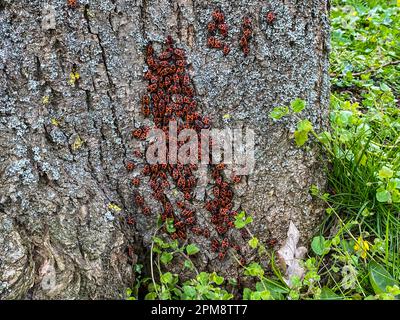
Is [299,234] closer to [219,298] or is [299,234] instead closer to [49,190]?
[219,298]

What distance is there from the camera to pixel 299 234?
2473mm

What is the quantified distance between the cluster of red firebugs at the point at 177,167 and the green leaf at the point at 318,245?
0.39 meters

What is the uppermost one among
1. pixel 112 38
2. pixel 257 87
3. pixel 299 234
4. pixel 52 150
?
pixel 112 38

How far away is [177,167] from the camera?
2271 mm

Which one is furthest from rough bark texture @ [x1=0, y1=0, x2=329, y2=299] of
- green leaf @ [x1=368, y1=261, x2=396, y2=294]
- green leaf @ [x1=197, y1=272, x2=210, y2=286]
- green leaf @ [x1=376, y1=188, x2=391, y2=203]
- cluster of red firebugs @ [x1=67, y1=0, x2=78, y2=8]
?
green leaf @ [x1=368, y1=261, x2=396, y2=294]

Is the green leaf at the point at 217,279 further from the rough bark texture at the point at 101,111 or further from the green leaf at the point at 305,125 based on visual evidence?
the green leaf at the point at 305,125

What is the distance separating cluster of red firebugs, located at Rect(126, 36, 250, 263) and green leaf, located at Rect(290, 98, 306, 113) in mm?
403

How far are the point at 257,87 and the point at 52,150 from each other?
968 millimetres

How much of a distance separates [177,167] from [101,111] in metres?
0.44

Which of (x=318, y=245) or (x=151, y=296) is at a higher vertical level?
(x=318, y=245)

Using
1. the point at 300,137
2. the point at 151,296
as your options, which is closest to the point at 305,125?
the point at 300,137

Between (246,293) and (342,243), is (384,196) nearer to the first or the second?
(342,243)

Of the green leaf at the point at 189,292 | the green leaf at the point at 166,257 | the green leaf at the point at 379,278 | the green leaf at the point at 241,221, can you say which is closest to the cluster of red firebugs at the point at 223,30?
the green leaf at the point at 241,221
